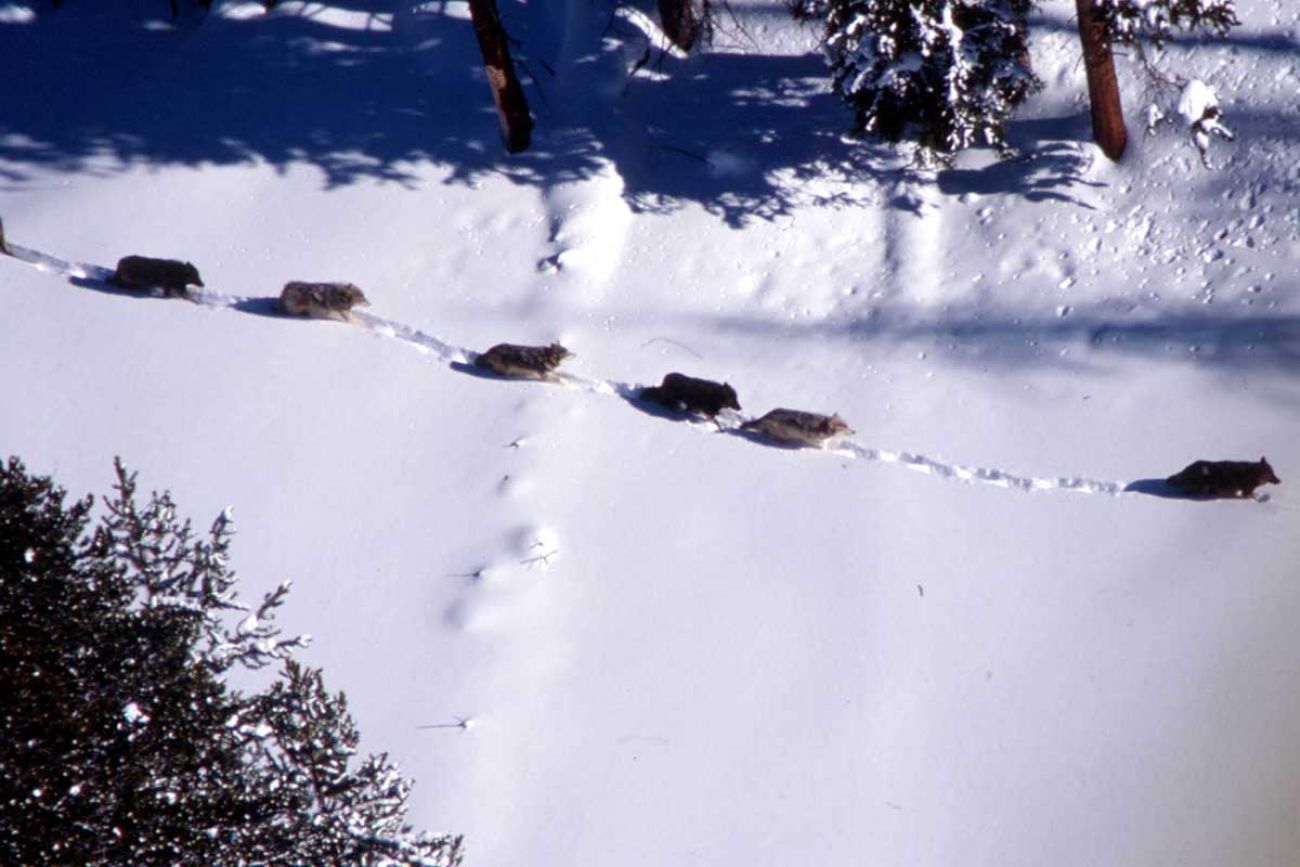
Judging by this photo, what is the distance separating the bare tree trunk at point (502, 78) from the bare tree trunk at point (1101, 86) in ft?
17.8

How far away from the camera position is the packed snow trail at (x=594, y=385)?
8055 mm

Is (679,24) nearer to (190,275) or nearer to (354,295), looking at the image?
(354,295)

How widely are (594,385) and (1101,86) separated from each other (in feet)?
18.0

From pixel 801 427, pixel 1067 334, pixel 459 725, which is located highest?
pixel 1067 334

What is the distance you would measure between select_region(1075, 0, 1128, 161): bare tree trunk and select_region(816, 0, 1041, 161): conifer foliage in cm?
51

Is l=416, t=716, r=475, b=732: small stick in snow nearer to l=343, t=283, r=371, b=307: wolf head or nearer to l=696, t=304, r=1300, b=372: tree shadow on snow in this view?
l=343, t=283, r=371, b=307: wolf head

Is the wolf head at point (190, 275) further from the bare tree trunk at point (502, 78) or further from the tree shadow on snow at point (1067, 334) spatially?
the tree shadow on snow at point (1067, 334)

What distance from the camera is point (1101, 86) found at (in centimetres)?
1022

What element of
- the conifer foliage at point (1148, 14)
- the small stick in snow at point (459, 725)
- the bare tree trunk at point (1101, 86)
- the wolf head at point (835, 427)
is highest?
the conifer foliage at point (1148, 14)

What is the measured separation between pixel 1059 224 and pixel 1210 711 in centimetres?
528

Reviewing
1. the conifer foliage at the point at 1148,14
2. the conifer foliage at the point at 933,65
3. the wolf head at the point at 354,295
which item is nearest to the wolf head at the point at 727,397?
the conifer foliage at the point at 933,65

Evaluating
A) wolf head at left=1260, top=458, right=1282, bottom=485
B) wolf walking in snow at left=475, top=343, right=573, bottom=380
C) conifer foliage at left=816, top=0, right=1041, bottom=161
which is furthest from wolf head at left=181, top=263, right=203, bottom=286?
wolf head at left=1260, top=458, right=1282, bottom=485

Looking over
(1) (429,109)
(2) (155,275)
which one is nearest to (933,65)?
(1) (429,109)

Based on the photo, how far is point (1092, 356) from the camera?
29.7 feet
